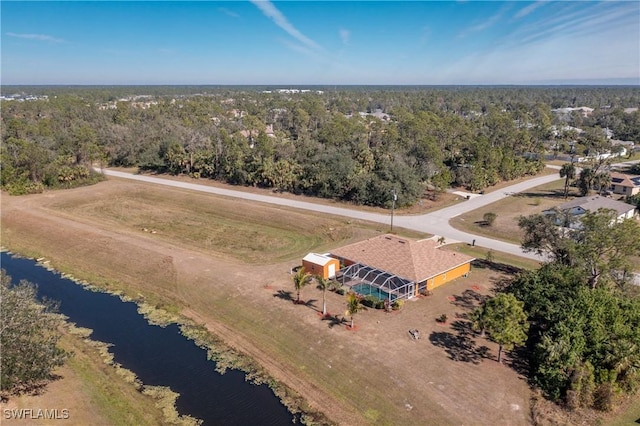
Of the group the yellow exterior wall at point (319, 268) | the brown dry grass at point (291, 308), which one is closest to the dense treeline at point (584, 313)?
the brown dry grass at point (291, 308)

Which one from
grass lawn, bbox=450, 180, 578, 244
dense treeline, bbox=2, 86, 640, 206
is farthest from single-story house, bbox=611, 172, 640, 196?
dense treeline, bbox=2, 86, 640, 206

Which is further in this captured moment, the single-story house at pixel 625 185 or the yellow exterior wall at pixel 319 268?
the single-story house at pixel 625 185

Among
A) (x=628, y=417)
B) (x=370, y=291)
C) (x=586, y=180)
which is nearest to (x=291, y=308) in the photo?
(x=370, y=291)

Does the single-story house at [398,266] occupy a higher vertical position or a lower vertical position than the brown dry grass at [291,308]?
higher

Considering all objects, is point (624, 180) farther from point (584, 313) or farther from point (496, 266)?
point (584, 313)

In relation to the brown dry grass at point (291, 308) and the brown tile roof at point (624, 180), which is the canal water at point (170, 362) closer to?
the brown dry grass at point (291, 308)

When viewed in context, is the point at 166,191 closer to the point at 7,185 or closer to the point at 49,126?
the point at 7,185

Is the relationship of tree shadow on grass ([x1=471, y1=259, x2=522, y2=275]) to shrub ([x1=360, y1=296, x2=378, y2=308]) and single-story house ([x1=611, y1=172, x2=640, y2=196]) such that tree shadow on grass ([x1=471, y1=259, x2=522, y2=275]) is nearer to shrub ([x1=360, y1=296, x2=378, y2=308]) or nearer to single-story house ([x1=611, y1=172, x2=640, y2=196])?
shrub ([x1=360, y1=296, x2=378, y2=308])
